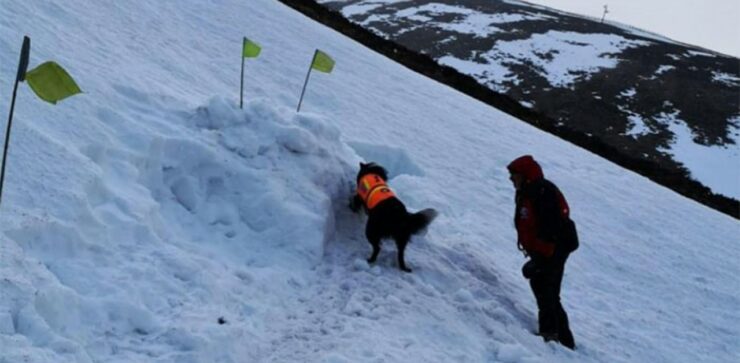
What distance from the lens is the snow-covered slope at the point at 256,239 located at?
4266 mm

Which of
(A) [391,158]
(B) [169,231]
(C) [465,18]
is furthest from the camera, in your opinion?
(C) [465,18]

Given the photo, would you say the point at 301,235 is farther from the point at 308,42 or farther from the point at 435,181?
the point at 308,42

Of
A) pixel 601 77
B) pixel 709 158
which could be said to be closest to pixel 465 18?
pixel 601 77

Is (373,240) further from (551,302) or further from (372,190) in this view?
(551,302)

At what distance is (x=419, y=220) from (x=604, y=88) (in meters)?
46.6

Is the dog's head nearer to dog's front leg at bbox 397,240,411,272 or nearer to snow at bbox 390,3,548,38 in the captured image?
dog's front leg at bbox 397,240,411,272

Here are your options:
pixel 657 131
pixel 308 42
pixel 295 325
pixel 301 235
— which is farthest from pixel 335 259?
pixel 657 131

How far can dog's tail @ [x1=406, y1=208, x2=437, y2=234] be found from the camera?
6.08m

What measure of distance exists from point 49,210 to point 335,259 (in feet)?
8.97

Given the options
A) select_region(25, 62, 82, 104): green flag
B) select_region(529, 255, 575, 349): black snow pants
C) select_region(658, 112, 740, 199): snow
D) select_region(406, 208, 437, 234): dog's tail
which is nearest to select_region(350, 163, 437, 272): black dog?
select_region(406, 208, 437, 234): dog's tail

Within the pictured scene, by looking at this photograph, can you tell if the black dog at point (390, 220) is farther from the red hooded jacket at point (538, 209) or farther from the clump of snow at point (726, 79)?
the clump of snow at point (726, 79)

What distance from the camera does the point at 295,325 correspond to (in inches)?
195

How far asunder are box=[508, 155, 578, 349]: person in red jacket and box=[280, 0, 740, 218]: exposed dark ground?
12.9 meters

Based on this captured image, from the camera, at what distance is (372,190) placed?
641cm
